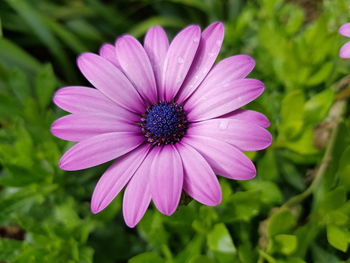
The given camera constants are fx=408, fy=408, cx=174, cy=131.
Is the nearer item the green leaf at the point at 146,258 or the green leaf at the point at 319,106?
the green leaf at the point at 146,258

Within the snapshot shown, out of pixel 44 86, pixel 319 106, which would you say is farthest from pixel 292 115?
pixel 44 86

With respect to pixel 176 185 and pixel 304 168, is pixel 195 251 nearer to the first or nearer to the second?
pixel 176 185

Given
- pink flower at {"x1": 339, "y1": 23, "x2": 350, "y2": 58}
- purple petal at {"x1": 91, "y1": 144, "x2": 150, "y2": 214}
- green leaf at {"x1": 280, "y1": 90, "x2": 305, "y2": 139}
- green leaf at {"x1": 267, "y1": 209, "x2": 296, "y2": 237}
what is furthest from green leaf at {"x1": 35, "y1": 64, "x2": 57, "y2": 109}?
pink flower at {"x1": 339, "y1": 23, "x2": 350, "y2": 58}

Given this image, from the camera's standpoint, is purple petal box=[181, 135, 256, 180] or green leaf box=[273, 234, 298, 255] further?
green leaf box=[273, 234, 298, 255]

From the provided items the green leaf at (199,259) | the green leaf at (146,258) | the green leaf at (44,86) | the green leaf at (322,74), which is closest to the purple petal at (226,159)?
the green leaf at (199,259)

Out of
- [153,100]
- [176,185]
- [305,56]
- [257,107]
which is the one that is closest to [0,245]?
[153,100]

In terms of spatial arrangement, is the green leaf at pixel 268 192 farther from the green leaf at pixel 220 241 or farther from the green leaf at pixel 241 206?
the green leaf at pixel 220 241

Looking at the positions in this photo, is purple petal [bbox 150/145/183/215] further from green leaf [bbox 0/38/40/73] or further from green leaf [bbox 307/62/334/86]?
green leaf [bbox 0/38/40/73]
